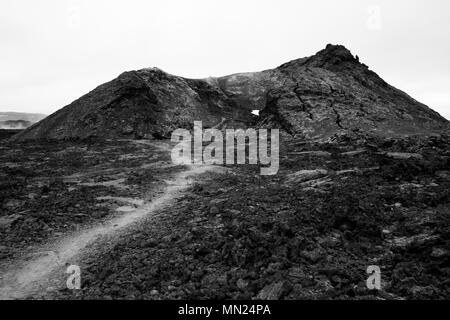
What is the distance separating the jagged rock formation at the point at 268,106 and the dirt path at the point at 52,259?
20623 mm

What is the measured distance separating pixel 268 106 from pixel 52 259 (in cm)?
3110

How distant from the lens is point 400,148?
21.6 meters

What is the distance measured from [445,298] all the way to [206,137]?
29.0 meters

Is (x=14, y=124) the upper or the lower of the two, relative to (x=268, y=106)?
lower

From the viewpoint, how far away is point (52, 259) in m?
10.2

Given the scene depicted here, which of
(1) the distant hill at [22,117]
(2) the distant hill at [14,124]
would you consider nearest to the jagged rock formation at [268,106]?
(2) the distant hill at [14,124]

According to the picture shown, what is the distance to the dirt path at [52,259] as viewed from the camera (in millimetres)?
8695

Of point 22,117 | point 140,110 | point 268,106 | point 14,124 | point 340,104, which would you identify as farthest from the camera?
point 22,117

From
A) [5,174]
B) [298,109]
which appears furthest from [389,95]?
[5,174]

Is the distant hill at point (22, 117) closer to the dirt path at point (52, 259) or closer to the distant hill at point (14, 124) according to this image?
the distant hill at point (14, 124)

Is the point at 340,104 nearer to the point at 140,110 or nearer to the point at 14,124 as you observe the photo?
the point at 140,110

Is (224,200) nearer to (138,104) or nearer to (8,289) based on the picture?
(8,289)

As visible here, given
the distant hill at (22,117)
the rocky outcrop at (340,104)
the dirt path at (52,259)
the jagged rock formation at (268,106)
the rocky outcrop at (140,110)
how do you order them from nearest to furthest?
the dirt path at (52,259) < the rocky outcrop at (340,104) < the jagged rock formation at (268,106) < the rocky outcrop at (140,110) < the distant hill at (22,117)

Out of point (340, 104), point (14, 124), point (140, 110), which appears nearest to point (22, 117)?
point (14, 124)
